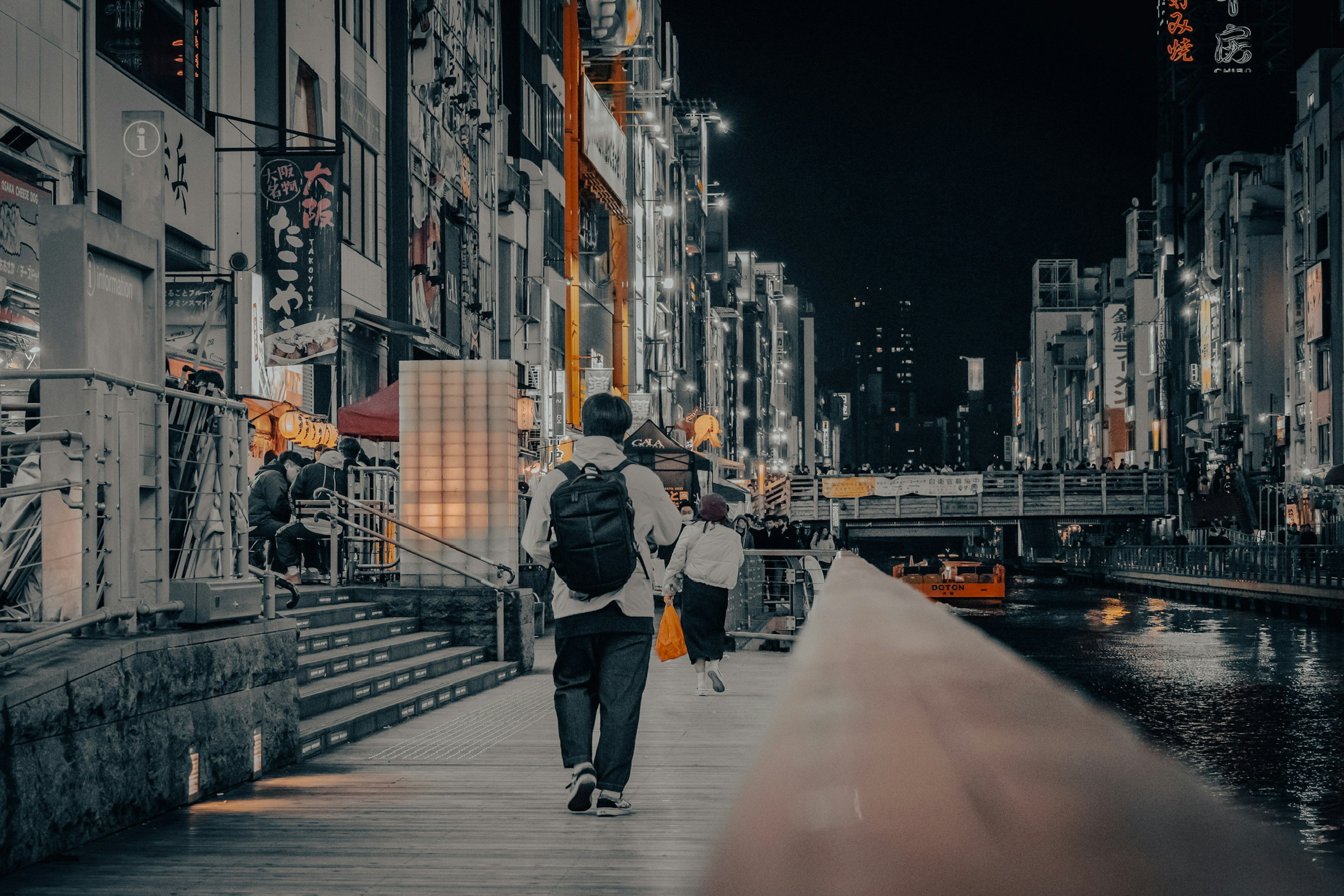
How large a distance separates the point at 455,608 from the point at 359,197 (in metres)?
17.1

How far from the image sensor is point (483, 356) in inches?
1674

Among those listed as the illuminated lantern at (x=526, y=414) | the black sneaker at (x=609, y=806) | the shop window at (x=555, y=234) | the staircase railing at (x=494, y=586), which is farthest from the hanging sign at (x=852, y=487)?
the black sneaker at (x=609, y=806)

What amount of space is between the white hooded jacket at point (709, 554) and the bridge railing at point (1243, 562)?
21259 mm

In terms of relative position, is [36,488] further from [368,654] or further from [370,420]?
[370,420]

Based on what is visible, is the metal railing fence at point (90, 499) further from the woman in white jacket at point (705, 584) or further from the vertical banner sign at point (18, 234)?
the vertical banner sign at point (18, 234)

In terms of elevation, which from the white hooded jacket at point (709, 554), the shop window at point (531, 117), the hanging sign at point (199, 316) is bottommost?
the white hooded jacket at point (709, 554)

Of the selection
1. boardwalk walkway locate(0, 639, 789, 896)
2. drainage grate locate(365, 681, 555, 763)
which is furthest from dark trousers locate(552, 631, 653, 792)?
drainage grate locate(365, 681, 555, 763)

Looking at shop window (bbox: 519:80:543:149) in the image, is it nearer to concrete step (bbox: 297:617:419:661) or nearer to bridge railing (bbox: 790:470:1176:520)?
bridge railing (bbox: 790:470:1176:520)

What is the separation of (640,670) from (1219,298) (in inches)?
3200

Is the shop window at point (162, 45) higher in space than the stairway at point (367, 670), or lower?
higher

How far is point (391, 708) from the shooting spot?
10344 millimetres

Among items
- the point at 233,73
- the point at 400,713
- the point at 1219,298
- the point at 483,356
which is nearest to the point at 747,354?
the point at 1219,298

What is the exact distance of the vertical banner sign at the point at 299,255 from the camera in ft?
73.2

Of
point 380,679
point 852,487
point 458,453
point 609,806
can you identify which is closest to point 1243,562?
point 458,453
